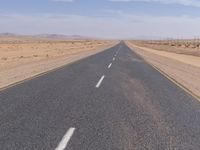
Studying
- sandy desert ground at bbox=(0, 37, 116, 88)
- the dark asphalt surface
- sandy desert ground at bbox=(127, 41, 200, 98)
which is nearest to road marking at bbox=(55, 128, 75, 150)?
the dark asphalt surface

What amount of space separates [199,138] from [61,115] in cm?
306

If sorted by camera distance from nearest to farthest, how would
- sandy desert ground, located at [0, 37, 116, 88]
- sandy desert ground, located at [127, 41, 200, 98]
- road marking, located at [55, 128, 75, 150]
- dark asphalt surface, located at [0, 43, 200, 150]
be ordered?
road marking, located at [55, 128, 75, 150] < dark asphalt surface, located at [0, 43, 200, 150] < sandy desert ground, located at [127, 41, 200, 98] < sandy desert ground, located at [0, 37, 116, 88]

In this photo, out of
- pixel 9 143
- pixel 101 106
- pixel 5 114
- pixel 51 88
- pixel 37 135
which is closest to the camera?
pixel 9 143

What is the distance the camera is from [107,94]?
36.9ft

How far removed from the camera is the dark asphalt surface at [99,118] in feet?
19.2

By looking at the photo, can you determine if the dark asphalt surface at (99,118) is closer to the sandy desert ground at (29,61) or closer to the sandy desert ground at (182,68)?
the sandy desert ground at (182,68)

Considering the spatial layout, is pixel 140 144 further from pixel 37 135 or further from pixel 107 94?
pixel 107 94

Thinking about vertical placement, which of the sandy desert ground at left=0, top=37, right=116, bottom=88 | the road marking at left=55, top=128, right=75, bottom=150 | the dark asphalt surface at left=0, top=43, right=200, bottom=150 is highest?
the road marking at left=55, top=128, right=75, bottom=150

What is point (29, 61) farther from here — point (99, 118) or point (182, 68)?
point (99, 118)

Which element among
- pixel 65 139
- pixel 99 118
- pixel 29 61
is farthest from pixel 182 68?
pixel 65 139

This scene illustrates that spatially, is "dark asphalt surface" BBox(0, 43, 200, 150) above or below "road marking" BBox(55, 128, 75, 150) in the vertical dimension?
below

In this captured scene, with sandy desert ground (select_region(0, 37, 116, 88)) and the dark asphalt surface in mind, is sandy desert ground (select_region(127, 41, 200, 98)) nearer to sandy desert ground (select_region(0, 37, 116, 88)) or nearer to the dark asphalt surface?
the dark asphalt surface

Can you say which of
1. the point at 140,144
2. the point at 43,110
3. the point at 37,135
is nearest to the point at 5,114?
the point at 43,110

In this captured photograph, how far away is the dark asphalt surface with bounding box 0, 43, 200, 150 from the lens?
5844 millimetres
